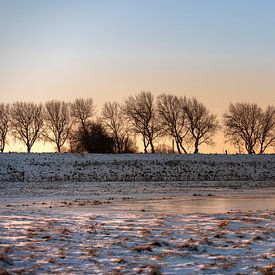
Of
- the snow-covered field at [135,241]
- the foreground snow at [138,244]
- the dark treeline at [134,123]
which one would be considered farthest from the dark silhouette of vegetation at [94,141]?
the foreground snow at [138,244]

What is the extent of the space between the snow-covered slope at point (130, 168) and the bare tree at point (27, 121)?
128 feet

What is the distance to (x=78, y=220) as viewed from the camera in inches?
656

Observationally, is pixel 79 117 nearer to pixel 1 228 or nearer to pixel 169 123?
pixel 169 123

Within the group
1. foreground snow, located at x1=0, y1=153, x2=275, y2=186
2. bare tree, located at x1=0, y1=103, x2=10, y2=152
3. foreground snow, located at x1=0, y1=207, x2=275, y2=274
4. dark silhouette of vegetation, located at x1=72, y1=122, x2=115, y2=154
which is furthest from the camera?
bare tree, located at x1=0, y1=103, x2=10, y2=152

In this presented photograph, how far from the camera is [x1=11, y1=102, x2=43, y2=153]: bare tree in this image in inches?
4040

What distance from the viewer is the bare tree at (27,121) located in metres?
103

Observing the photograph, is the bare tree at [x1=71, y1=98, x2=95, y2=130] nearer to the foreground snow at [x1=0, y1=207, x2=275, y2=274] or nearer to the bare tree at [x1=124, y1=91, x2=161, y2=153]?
the bare tree at [x1=124, y1=91, x2=161, y2=153]

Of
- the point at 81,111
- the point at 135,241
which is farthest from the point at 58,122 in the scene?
the point at 135,241

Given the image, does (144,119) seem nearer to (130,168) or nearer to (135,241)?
(130,168)

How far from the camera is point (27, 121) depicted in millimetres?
103625

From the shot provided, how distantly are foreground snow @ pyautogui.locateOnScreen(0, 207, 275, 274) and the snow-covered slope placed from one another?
39.2 metres

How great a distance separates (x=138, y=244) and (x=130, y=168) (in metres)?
49.8

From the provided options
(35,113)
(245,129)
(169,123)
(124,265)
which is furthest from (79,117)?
(124,265)

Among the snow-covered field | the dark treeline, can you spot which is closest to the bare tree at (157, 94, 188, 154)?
the dark treeline
